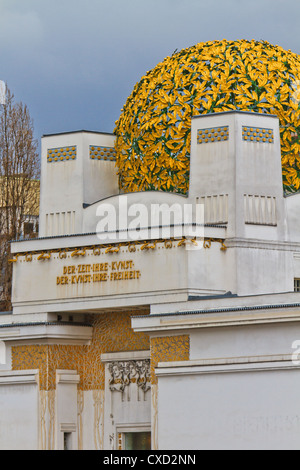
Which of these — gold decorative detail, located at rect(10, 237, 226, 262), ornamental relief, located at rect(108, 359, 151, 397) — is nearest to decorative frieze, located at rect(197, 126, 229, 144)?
gold decorative detail, located at rect(10, 237, 226, 262)

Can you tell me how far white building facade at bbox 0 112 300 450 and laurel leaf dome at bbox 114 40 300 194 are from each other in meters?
0.57

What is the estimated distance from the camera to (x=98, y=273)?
26.8 m

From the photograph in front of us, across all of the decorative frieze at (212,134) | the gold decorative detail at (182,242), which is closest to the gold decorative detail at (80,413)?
the gold decorative detail at (182,242)

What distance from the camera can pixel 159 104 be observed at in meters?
27.9

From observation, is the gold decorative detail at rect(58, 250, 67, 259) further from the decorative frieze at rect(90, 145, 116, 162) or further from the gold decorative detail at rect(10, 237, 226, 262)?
the decorative frieze at rect(90, 145, 116, 162)

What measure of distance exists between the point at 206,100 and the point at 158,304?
16.1 ft

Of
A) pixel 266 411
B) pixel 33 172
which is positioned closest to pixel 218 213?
pixel 266 411

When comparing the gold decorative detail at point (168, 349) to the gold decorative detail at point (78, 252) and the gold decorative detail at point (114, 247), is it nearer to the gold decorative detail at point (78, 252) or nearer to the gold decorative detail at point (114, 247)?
the gold decorative detail at point (114, 247)

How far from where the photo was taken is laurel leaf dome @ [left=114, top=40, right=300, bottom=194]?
27.4m

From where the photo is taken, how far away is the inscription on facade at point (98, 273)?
26422 millimetres

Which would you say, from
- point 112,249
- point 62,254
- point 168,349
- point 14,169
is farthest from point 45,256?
point 14,169

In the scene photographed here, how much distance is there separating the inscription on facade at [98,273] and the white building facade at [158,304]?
27mm

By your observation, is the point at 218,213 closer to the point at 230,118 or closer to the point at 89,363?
the point at 230,118

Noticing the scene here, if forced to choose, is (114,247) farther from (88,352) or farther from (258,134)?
(258,134)
